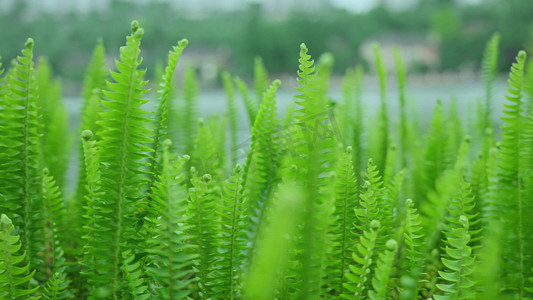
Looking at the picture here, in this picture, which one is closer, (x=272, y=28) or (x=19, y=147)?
(x=19, y=147)

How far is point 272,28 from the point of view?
801 centimetres

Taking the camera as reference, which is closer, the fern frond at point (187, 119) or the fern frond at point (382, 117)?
the fern frond at point (382, 117)

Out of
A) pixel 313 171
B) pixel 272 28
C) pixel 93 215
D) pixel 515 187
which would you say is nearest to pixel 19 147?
pixel 93 215

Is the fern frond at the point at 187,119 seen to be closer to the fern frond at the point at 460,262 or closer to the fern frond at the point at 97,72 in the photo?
the fern frond at the point at 97,72

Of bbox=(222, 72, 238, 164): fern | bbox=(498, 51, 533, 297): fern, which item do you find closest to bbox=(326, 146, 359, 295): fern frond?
bbox=(498, 51, 533, 297): fern

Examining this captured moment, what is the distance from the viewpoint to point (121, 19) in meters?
7.41

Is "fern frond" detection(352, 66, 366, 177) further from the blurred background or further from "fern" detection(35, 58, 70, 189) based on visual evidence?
the blurred background

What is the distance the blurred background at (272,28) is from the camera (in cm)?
648

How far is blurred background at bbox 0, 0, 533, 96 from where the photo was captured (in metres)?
6.48

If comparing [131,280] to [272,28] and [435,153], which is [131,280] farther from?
[272,28]

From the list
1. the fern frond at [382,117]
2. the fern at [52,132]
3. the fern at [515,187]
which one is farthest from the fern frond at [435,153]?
the fern at [52,132]

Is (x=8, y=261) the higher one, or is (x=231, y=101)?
(x=231, y=101)

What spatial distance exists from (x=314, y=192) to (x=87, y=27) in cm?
770

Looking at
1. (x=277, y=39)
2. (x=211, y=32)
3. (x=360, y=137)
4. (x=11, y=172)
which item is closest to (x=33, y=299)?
(x=11, y=172)
